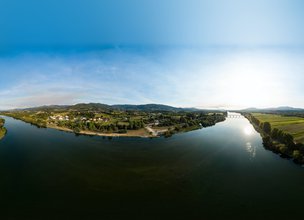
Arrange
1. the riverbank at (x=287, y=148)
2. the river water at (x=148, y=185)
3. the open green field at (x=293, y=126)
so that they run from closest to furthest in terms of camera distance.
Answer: the river water at (x=148, y=185) → the riverbank at (x=287, y=148) → the open green field at (x=293, y=126)

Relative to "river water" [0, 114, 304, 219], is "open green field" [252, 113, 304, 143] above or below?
above

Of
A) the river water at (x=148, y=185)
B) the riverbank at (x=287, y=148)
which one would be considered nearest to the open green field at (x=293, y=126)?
the riverbank at (x=287, y=148)

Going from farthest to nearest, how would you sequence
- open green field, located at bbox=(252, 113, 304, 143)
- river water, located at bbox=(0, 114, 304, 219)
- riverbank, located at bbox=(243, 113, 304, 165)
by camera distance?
open green field, located at bbox=(252, 113, 304, 143), riverbank, located at bbox=(243, 113, 304, 165), river water, located at bbox=(0, 114, 304, 219)

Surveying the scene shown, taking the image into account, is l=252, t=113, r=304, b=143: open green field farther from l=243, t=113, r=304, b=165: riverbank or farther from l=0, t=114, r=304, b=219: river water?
l=0, t=114, r=304, b=219: river water

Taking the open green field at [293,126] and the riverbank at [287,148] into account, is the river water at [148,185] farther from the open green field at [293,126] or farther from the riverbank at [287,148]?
the open green field at [293,126]

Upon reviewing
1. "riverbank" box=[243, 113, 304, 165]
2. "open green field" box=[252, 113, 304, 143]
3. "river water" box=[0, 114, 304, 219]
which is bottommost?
"river water" box=[0, 114, 304, 219]

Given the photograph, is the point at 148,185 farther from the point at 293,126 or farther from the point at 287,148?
the point at 293,126

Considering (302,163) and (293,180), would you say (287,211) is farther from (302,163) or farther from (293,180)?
(302,163)

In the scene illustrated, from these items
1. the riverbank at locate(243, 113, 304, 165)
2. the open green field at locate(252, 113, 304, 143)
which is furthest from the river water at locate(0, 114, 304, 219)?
the open green field at locate(252, 113, 304, 143)

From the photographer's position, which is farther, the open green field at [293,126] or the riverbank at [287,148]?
the open green field at [293,126]
